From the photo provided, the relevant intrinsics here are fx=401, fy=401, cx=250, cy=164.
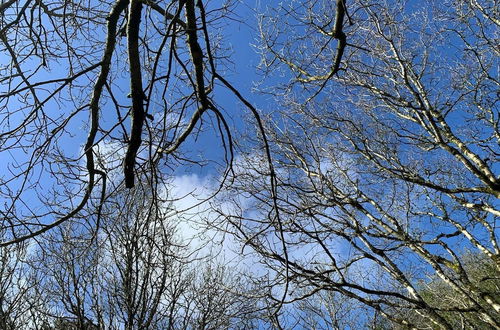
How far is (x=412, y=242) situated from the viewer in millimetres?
5266

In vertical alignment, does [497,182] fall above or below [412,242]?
above

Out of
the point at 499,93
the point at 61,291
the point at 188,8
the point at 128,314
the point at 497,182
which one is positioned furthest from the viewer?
the point at 61,291

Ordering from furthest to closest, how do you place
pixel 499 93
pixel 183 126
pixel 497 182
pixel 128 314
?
pixel 128 314 → pixel 499 93 → pixel 497 182 → pixel 183 126

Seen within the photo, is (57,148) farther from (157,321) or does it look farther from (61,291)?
(61,291)

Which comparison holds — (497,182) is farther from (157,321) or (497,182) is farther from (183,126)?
(157,321)

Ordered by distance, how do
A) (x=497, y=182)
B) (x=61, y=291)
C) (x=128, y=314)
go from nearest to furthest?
1. (x=497, y=182)
2. (x=128, y=314)
3. (x=61, y=291)

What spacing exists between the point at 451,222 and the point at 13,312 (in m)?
9.48

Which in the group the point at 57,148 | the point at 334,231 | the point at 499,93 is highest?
the point at 499,93

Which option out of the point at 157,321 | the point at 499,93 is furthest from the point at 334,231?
the point at 157,321

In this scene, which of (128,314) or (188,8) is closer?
(188,8)

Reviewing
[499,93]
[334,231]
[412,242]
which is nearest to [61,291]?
[334,231]

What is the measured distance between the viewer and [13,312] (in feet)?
30.4

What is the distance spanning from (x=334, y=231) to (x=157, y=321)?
3867 millimetres

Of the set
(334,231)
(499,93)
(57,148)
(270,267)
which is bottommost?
(57,148)
